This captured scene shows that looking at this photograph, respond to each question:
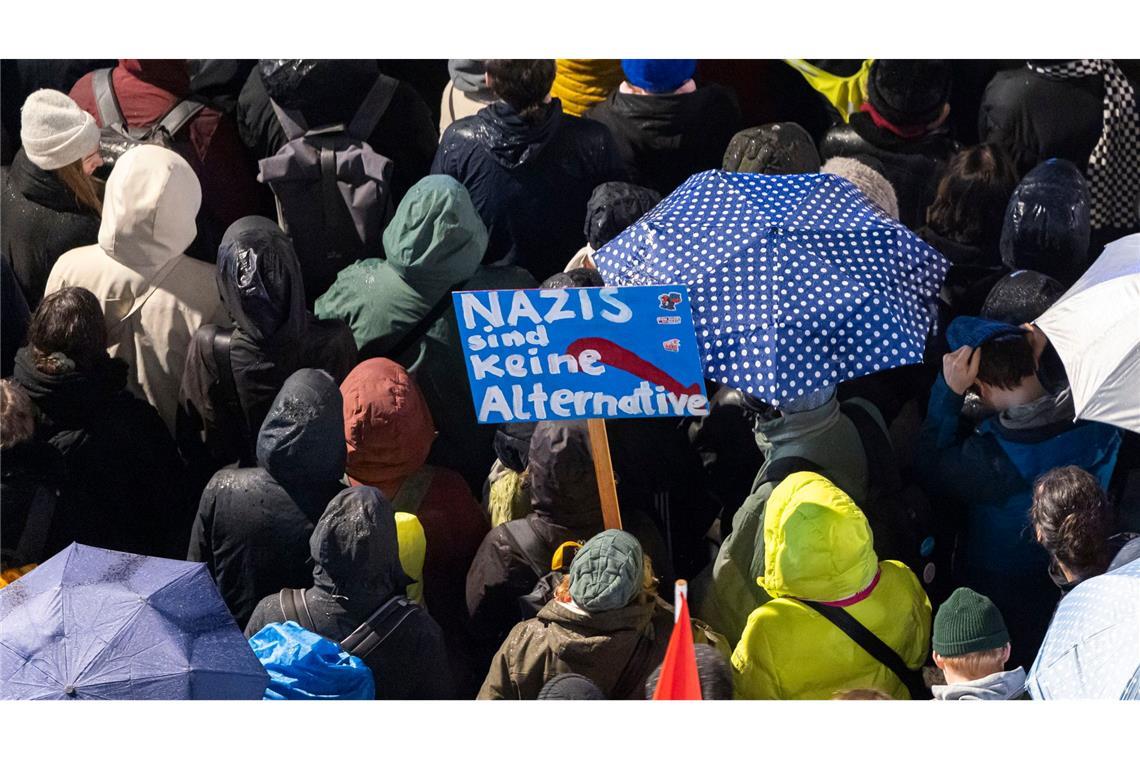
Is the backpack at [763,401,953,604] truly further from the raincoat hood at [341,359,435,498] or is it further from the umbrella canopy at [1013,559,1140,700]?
the raincoat hood at [341,359,435,498]

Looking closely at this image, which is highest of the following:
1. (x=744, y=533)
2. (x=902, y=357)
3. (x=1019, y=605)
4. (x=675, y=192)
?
(x=675, y=192)

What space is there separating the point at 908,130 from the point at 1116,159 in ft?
3.18

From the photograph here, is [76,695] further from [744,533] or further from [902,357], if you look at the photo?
[902,357]

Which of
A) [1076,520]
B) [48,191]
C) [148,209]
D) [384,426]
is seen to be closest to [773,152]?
[384,426]

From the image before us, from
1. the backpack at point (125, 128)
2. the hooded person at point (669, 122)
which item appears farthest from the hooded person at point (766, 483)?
the backpack at point (125, 128)

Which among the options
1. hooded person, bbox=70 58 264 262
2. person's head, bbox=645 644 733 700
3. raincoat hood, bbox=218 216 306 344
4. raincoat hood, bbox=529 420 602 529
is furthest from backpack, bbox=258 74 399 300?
person's head, bbox=645 644 733 700

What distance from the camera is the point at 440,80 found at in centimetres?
959

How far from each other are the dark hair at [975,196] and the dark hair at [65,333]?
3404mm

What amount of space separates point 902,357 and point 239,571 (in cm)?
254

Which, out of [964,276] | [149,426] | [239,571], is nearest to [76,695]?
[239,571]

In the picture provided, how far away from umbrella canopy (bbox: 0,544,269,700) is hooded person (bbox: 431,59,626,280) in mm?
2403

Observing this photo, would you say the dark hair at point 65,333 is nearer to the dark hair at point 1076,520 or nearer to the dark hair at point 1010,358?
the dark hair at point 1010,358

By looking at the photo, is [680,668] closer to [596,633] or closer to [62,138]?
[596,633]

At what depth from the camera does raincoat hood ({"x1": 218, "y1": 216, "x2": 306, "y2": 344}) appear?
25.2 ft
